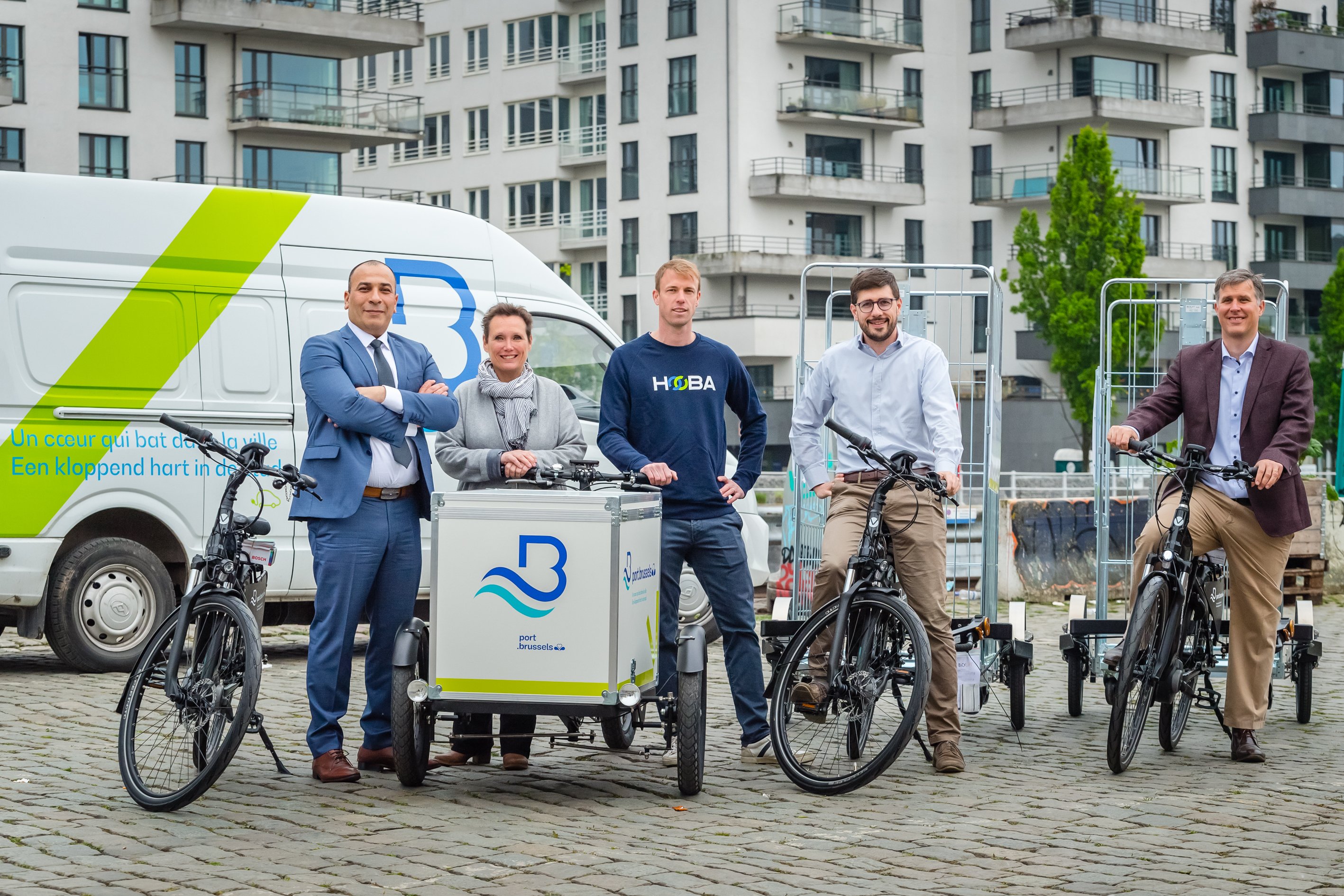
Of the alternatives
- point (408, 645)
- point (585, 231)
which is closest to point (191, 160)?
point (585, 231)

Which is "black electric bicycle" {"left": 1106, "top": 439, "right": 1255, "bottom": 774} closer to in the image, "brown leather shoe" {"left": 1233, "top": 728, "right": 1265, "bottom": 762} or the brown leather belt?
"brown leather shoe" {"left": 1233, "top": 728, "right": 1265, "bottom": 762}

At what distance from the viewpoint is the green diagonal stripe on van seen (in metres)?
10.9

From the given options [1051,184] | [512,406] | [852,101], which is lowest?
[512,406]

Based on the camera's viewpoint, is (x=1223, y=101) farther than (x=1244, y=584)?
Yes

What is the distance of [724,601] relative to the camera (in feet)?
25.8

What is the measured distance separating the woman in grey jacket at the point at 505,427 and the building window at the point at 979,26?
61.2 meters

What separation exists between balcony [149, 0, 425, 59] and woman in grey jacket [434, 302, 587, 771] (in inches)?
1772

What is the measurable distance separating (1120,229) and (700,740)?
160 ft

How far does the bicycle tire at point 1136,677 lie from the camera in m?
7.75

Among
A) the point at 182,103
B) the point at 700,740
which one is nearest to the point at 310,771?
the point at 700,740

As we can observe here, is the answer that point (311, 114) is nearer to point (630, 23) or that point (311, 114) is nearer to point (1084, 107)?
point (630, 23)

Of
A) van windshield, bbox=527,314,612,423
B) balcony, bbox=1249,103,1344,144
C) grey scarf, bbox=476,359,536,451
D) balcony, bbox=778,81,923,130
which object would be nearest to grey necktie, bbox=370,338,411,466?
grey scarf, bbox=476,359,536,451

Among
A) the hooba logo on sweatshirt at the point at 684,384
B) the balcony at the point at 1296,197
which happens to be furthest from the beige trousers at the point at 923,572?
the balcony at the point at 1296,197

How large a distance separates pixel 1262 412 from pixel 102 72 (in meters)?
46.7
